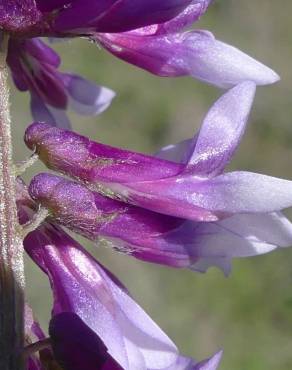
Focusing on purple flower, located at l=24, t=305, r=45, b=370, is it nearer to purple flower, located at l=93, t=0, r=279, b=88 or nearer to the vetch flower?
the vetch flower

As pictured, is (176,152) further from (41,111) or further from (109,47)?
(41,111)

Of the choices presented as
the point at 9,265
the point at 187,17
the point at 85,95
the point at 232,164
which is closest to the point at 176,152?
the point at 187,17

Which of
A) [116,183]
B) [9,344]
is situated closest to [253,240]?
[116,183]

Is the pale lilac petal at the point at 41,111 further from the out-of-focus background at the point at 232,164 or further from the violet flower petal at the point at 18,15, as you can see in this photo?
the out-of-focus background at the point at 232,164

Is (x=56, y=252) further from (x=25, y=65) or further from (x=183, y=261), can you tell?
(x=25, y=65)

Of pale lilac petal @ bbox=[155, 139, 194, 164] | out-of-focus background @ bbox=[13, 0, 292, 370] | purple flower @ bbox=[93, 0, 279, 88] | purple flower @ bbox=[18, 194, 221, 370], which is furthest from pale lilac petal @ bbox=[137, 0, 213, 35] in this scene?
out-of-focus background @ bbox=[13, 0, 292, 370]

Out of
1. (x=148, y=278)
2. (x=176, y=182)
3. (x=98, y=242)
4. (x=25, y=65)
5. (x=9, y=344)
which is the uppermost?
(x=25, y=65)

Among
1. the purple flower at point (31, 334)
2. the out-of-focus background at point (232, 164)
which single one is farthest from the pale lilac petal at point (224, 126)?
the out-of-focus background at point (232, 164)
